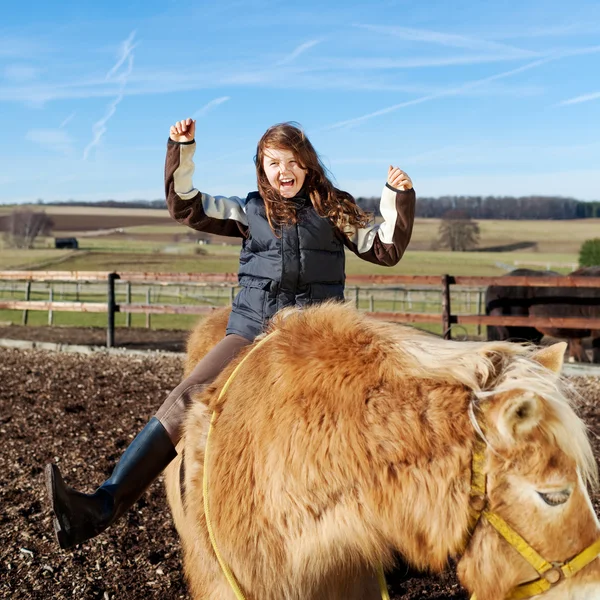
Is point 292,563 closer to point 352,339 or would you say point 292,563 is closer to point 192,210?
point 352,339

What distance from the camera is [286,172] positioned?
8.52ft

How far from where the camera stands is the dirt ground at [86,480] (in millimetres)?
3396

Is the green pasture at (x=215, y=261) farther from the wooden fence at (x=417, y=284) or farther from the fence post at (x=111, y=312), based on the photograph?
the fence post at (x=111, y=312)

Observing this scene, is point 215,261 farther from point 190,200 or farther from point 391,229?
point 391,229

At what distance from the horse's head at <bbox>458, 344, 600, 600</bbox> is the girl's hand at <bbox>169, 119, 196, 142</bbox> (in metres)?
1.44

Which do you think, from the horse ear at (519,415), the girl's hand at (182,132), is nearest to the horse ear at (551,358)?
the horse ear at (519,415)

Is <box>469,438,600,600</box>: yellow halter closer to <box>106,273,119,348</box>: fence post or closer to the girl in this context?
the girl

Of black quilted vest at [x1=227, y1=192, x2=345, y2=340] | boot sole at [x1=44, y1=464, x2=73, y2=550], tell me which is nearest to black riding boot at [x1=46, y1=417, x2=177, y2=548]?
boot sole at [x1=44, y1=464, x2=73, y2=550]

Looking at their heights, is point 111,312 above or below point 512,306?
below

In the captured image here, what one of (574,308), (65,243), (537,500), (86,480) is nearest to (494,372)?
(537,500)

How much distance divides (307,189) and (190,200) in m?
0.45

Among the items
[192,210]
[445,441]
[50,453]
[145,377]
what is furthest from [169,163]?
[145,377]

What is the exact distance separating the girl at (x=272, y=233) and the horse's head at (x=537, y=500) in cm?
104

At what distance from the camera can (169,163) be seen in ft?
8.09
